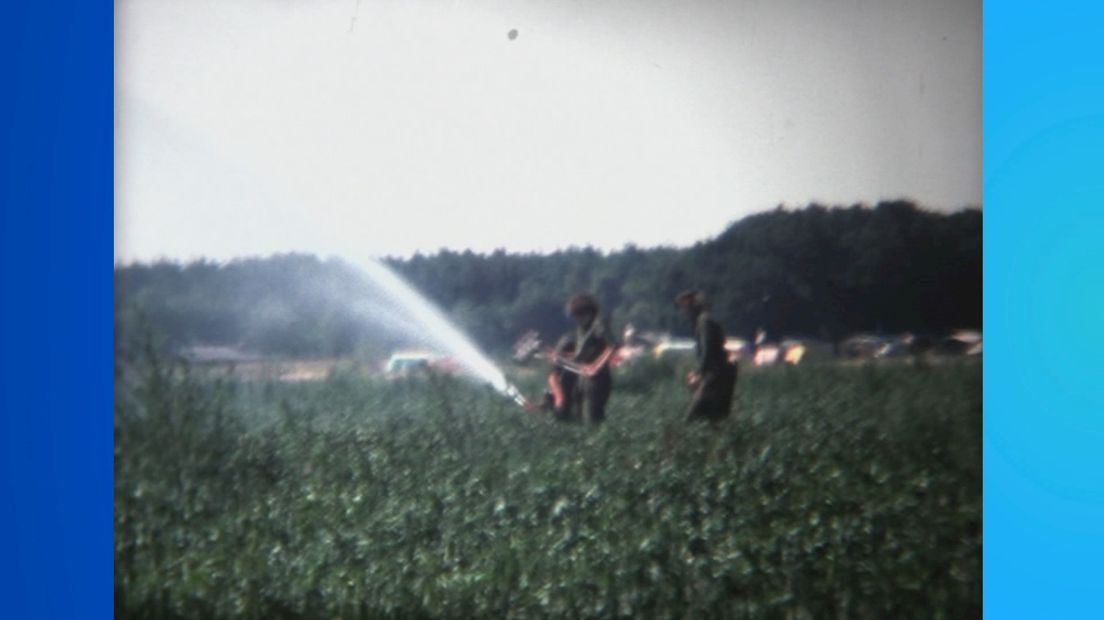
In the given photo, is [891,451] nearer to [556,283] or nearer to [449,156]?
[556,283]

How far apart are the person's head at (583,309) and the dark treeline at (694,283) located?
3 centimetres

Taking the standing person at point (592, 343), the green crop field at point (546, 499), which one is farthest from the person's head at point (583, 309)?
the green crop field at point (546, 499)

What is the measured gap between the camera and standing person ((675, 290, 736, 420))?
4.45 m

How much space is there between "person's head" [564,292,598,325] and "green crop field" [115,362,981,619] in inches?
8.7

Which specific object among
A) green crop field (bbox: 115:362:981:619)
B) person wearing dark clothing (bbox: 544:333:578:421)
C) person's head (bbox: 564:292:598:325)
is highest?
person's head (bbox: 564:292:598:325)

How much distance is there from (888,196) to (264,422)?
217cm

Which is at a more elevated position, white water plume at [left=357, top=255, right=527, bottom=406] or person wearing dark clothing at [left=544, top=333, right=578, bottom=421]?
white water plume at [left=357, top=255, right=527, bottom=406]

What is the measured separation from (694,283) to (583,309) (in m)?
0.36

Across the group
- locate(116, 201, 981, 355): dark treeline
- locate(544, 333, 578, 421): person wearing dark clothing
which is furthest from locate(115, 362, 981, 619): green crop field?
locate(116, 201, 981, 355): dark treeline

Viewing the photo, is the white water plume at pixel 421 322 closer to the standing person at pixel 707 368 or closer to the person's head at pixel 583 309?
the person's head at pixel 583 309

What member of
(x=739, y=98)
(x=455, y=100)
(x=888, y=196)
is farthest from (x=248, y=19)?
(x=888, y=196)

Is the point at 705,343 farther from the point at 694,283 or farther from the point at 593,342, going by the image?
the point at 593,342

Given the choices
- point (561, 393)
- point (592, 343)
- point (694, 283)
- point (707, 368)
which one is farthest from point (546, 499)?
point (694, 283)

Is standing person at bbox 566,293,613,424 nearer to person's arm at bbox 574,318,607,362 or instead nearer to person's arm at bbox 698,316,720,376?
person's arm at bbox 574,318,607,362
